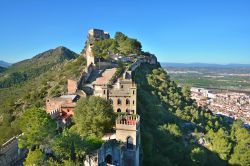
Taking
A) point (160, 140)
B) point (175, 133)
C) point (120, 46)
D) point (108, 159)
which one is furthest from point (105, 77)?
point (120, 46)

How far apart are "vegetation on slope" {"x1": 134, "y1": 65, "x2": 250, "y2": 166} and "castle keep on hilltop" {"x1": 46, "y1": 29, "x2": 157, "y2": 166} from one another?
3840 mm

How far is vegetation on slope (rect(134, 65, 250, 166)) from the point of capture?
40.8m

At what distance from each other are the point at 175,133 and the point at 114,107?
32.3 feet

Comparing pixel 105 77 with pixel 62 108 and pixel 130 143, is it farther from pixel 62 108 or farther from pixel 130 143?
pixel 130 143

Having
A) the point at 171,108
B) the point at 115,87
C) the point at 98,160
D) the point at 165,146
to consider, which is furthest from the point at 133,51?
the point at 98,160

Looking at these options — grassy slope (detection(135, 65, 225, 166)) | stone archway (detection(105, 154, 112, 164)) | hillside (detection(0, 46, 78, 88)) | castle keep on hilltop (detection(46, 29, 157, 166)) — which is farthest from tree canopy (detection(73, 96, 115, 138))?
hillside (detection(0, 46, 78, 88))

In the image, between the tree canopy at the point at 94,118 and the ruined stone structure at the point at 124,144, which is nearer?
the ruined stone structure at the point at 124,144

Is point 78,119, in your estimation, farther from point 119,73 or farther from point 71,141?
point 119,73

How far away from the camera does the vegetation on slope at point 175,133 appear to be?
4085cm

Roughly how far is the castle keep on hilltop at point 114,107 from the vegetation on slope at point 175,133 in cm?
384

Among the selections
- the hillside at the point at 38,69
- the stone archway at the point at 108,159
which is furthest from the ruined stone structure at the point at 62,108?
the hillside at the point at 38,69

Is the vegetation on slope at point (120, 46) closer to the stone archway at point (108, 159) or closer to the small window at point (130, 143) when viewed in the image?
the small window at point (130, 143)

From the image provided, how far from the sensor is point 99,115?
31266 millimetres

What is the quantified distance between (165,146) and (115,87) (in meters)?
10.3
